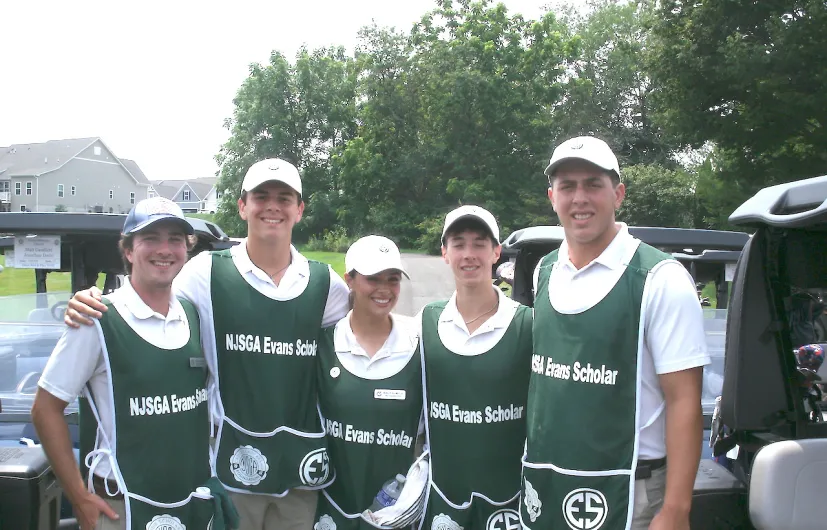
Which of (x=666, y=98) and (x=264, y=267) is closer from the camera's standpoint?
(x=264, y=267)

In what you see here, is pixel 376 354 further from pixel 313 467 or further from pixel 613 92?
pixel 613 92

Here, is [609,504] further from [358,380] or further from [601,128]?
[601,128]

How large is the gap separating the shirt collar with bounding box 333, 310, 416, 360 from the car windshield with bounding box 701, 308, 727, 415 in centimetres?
211

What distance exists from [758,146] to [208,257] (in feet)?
58.4

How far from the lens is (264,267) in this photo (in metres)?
3.44

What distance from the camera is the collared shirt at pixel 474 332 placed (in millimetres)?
3107

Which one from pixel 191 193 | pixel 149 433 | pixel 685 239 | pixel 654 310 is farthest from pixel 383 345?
pixel 191 193

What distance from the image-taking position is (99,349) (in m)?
2.86

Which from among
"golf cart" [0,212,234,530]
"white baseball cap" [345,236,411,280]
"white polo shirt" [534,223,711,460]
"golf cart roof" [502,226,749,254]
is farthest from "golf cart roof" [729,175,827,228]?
"golf cart" [0,212,234,530]

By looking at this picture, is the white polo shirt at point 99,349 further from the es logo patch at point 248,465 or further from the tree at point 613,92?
the tree at point 613,92

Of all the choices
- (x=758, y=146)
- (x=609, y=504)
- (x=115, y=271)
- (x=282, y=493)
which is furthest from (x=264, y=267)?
(x=758, y=146)

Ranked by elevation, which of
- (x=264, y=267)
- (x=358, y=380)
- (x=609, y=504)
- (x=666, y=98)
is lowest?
(x=609, y=504)

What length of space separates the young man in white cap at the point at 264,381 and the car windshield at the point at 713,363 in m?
2.48

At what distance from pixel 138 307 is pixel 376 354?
0.97 m
